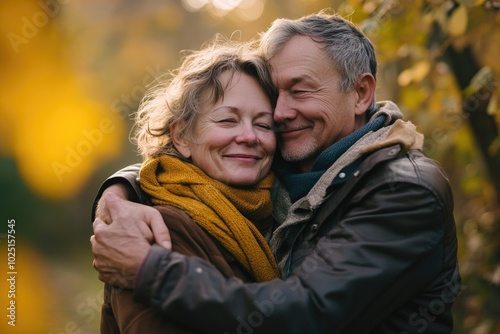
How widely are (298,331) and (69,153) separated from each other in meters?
8.66

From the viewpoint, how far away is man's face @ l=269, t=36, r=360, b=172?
3057 millimetres

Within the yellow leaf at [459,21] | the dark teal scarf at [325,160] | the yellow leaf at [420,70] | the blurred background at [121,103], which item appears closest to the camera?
the dark teal scarf at [325,160]

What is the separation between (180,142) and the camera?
9.97 ft

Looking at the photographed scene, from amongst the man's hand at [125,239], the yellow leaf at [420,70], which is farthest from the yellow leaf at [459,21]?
the man's hand at [125,239]

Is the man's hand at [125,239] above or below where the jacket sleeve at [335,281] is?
above

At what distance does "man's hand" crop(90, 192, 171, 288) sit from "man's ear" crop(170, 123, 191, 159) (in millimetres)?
472

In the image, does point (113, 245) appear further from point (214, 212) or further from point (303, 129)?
point (303, 129)

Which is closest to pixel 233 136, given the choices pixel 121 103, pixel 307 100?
pixel 307 100

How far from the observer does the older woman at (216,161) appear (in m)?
2.64

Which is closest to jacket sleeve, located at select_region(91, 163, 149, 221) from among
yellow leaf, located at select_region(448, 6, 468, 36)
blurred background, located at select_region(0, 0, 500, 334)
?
blurred background, located at select_region(0, 0, 500, 334)

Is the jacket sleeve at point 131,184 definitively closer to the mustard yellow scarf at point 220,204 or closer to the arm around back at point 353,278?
the mustard yellow scarf at point 220,204

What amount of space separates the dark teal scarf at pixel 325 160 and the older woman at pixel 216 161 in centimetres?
13

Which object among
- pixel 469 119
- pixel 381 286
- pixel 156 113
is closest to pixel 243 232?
pixel 381 286

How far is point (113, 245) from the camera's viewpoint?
2.47m
